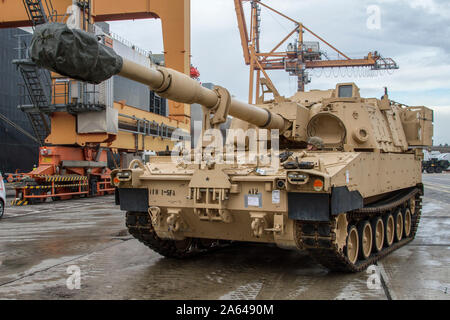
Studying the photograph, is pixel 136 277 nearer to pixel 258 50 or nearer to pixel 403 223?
pixel 403 223

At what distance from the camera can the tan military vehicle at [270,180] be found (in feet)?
18.4

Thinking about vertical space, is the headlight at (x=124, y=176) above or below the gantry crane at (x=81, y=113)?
below

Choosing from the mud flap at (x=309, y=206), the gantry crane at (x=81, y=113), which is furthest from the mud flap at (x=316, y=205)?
the gantry crane at (x=81, y=113)

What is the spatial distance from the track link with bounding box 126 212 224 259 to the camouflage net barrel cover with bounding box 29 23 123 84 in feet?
11.4

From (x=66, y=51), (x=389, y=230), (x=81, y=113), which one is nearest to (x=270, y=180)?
(x=66, y=51)

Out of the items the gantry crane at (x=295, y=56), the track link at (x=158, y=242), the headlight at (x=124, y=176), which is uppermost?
the gantry crane at (x=295, y=56)

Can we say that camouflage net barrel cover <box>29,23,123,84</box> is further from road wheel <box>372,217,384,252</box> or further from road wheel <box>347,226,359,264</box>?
road wheel <box>372,217,384,252</box>

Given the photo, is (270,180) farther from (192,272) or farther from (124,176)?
(124,176)

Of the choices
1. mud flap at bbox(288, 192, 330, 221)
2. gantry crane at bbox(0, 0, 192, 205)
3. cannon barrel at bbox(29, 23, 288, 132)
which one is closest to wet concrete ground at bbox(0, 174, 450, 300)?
mud flap at bbox(288, 192, 330, 221)

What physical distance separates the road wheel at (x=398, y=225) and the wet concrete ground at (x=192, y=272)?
300 mm

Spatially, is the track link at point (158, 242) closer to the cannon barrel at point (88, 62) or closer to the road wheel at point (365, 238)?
the cannon barrel at point (88, 62)

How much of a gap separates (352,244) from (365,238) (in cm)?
66

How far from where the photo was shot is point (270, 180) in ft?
21.2

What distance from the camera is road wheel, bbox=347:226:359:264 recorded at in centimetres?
727
